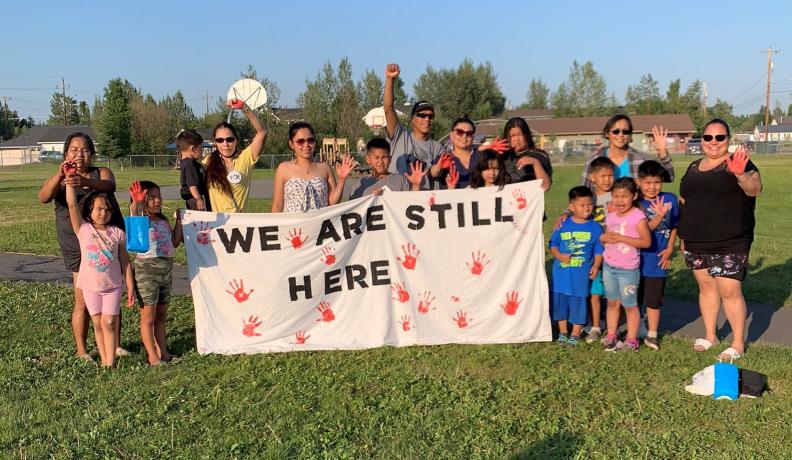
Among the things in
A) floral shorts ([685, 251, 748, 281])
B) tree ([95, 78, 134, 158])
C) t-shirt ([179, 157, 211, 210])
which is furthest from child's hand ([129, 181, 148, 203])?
tree ([95, 78, 134, 158])

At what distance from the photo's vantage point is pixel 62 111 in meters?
113

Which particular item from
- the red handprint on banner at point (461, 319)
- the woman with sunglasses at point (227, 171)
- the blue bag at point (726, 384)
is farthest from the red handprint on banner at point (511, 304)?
the woman with sunglasses at point (227, 171)

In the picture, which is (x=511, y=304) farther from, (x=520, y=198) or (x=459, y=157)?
(x=459, y=157)

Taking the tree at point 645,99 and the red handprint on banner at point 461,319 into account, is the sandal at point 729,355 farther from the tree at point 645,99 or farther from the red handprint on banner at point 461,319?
the tree at point 645,99

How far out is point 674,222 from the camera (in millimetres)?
5691

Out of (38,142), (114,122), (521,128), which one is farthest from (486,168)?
(38,142)

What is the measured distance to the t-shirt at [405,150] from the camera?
5961 mm

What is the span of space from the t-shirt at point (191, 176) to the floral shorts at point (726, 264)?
14.0 feet

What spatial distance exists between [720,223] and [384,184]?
2.78 metres

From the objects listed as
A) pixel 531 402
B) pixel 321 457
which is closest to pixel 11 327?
pixel 321 457

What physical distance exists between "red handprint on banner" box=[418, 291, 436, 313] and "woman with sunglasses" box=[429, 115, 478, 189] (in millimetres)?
1028

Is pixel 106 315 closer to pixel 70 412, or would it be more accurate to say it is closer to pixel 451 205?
pixel 70 412

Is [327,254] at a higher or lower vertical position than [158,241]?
lower

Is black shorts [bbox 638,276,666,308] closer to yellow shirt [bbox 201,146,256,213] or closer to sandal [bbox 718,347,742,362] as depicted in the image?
sandal [bbox 718,347,742,362]
